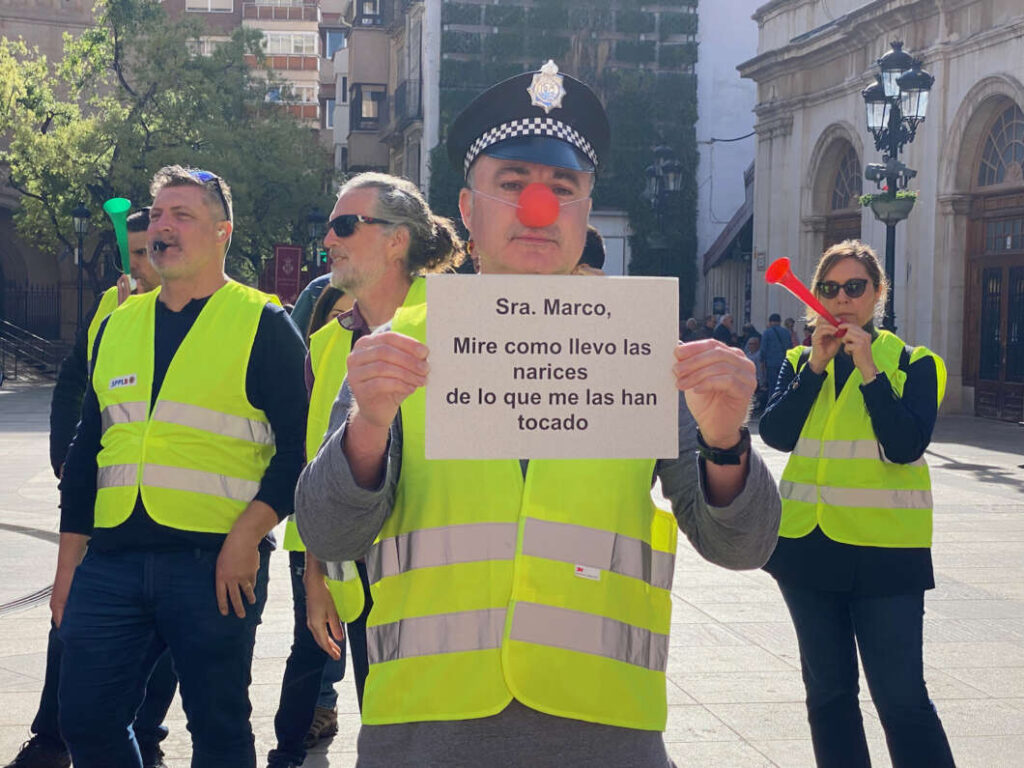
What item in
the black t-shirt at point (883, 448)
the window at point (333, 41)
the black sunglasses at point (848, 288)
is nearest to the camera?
the black t-shirt at point (883, 448)

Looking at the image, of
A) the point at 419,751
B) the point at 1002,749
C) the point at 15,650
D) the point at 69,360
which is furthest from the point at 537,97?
the point at 15,650

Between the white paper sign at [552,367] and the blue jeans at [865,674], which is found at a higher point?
the white paper sign at [552,367]

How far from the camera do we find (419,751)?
2.28 meters

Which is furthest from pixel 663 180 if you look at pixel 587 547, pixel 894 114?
pixel 587 547

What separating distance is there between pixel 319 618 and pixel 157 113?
3719 cm

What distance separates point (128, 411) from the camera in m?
4.05

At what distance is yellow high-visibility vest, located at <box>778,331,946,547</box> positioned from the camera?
438cm

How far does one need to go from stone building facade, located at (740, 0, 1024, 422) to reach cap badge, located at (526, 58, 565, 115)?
64.1 ft

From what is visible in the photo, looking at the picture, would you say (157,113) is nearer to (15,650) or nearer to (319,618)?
(15,650)

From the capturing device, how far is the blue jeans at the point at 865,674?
4121 millimetres

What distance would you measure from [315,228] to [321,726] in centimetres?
3311

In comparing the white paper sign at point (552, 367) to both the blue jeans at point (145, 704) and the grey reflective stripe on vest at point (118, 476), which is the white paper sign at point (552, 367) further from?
the blue jeans at point (145, 704)

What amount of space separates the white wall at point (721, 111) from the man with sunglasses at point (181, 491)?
37.2 meters

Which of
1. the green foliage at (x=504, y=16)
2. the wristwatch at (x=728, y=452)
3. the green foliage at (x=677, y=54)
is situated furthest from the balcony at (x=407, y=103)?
the wristwatch at (x=728, y=452)
